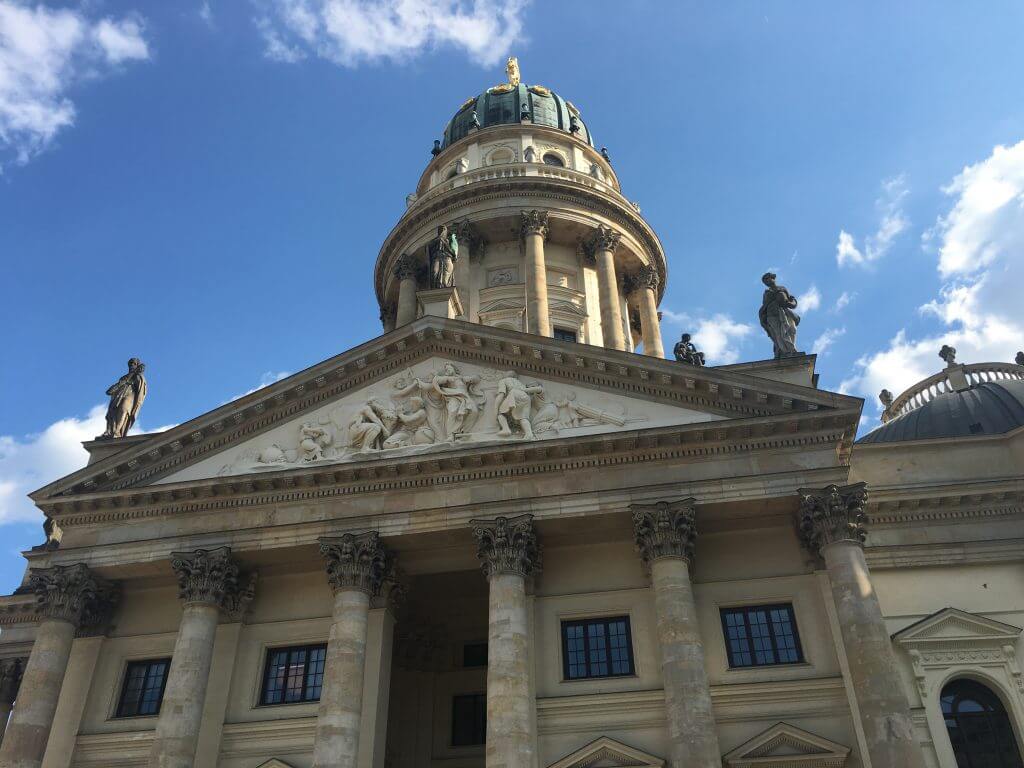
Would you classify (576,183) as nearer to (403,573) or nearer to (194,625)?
(403,573)

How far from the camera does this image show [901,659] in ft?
74.3

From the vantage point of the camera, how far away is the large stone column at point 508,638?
19031mm

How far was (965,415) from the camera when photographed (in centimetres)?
3081

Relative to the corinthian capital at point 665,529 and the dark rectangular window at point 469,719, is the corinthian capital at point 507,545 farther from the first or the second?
the dark rectangular window at point 469,719

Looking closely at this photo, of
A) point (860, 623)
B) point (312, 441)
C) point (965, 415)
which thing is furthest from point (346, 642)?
point (965, 415)

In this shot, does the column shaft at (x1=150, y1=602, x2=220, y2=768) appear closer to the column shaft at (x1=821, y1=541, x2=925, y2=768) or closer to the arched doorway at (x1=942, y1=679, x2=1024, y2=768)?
the column shaft at (x1=821, y1=541, x2=925, y2=768)

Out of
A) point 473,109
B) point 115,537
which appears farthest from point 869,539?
point 473,109

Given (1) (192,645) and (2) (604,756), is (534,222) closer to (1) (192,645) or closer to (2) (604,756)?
(1) (192,645)

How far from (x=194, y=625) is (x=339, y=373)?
7827 millimetres

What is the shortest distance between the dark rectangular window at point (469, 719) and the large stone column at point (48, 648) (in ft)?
33.9

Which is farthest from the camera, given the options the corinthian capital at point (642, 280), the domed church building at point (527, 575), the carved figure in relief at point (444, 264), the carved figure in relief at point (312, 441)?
→ the corinthian capital at point (642, 280)

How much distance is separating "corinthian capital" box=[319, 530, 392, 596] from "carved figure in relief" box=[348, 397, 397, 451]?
2.69m

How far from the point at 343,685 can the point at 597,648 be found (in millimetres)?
6136

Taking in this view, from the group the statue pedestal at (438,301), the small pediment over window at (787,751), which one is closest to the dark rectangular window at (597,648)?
the small pediment over window at (787,751)
